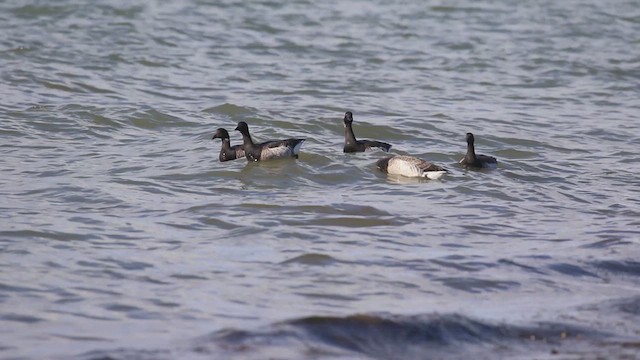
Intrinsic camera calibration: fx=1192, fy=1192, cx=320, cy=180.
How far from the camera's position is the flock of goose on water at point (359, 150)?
13711 mm

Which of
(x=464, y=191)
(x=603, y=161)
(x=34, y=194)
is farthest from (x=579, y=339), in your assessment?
(x=603, y=161)

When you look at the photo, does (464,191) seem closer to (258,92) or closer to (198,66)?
(258,92)

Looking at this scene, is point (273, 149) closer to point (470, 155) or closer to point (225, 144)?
point (225, 144)

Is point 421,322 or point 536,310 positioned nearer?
point 421,322

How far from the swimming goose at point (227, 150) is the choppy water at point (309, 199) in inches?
10.5

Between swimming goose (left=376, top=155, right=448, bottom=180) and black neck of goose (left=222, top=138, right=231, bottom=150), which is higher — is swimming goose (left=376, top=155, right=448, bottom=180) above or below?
below

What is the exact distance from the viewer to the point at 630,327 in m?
7.92

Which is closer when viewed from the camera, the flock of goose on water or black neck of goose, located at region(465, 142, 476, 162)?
the flock of goose on water

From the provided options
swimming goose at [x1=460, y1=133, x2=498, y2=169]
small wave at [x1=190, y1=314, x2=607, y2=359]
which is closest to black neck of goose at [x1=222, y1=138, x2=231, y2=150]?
swimming goose at [x1=460, y1=133, x2=498, y2=169]

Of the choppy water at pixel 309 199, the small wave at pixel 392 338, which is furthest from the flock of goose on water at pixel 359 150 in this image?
the small wave at pixel 392 338

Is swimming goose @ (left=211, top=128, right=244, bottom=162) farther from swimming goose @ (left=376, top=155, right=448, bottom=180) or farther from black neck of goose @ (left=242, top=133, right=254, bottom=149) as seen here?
swimming goose @ (left=376, top=155, right=448, bottom=180)

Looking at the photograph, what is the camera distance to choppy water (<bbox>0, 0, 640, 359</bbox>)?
775cm

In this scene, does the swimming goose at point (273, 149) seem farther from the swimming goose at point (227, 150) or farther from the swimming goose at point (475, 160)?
A: the swimming goose at point (475, 160)

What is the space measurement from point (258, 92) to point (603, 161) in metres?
6.76
